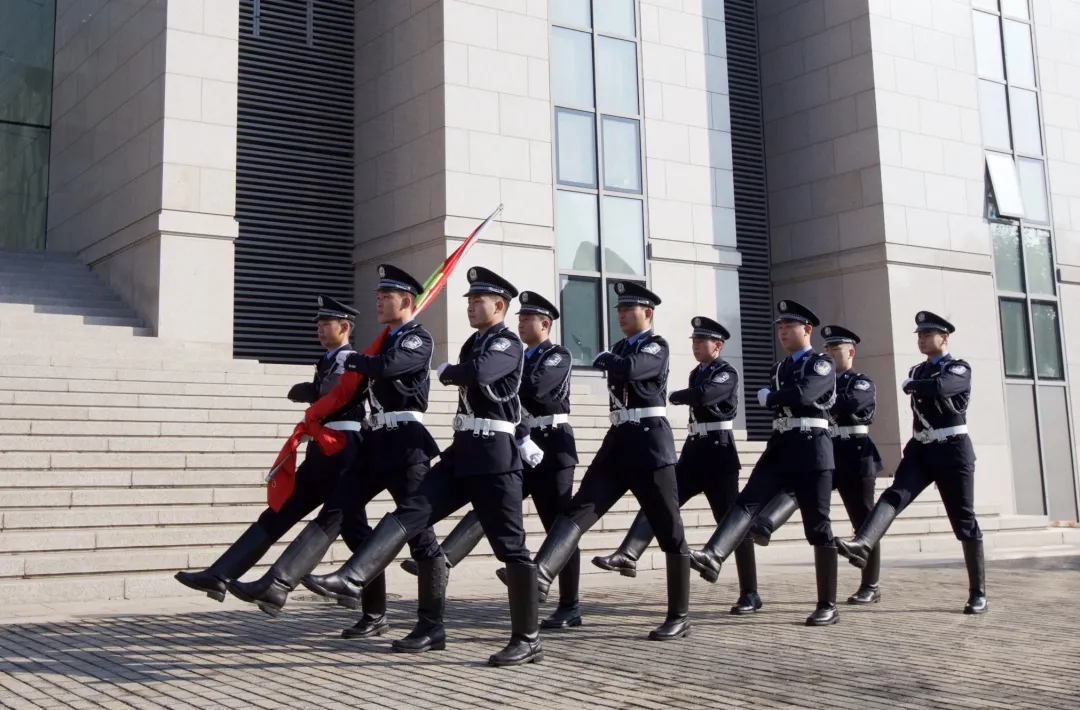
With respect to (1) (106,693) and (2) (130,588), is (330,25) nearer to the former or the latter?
(2) (130,588)

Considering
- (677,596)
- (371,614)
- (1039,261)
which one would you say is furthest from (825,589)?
(1039,261)

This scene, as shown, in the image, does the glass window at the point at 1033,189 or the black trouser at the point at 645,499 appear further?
the glass window at the point at 1033,189

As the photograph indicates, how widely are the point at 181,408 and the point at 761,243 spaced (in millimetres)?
12455

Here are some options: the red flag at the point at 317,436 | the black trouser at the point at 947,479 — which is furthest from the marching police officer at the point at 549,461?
the black trouser at the point at 947,479

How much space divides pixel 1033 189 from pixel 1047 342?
2.83m

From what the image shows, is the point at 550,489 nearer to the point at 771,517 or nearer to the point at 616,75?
the point at 771,517

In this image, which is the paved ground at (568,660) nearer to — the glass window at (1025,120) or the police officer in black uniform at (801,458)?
the police officer in black uniform at (801,458)

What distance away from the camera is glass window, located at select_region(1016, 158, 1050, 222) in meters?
21.0

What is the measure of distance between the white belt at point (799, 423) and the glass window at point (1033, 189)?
14.9 m

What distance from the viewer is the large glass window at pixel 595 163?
18.1 metres

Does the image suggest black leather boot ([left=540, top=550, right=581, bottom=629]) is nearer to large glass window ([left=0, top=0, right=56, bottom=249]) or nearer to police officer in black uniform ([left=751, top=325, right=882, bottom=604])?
police officer in black uniform ([left=751, top=325, right=882, bottom=604])

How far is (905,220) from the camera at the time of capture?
19297 mm

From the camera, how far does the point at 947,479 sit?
28.0 ft

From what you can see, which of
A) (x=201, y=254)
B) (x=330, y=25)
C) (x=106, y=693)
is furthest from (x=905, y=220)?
(x=106, y=693)
